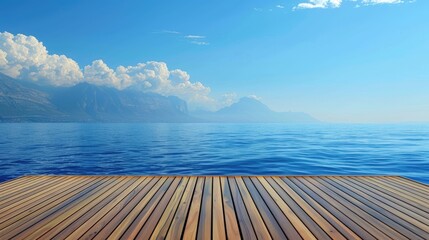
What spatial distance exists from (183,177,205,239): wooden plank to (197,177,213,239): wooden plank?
67 mm

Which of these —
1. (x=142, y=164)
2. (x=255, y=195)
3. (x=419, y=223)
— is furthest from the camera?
(x=142, y=164)

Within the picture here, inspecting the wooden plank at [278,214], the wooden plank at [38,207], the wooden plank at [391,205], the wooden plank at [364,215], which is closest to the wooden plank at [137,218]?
the wooden plank at [38,207]

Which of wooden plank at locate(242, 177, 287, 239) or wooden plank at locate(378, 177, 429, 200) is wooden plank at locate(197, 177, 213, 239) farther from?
wooden plank at locate(378, 177, 429, 200)

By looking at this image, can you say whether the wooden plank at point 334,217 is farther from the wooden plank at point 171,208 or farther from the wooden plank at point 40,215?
the wooden plank at point 40,215

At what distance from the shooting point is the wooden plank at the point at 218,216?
3577 mm

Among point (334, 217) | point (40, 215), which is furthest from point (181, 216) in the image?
point (334, 217)

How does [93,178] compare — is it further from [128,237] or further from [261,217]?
[261,217]

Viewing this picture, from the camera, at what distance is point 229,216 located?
4.25 metres

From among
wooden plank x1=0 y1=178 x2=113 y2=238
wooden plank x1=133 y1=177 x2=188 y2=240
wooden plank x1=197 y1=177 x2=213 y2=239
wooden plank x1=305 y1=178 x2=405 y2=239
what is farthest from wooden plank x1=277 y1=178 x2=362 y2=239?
wooden plank x1=0 y1=178 x2=113 y2=238

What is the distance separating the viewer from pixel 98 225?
3877 mm

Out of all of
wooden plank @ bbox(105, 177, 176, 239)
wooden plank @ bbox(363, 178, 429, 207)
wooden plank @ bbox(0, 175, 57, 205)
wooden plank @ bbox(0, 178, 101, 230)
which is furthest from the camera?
wooden plank @ bbox(0, 175, 57, 205)

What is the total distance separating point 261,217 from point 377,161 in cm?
1838

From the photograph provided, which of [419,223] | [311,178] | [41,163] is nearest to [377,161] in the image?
[311,178]

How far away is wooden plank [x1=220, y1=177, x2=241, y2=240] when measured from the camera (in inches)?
141
